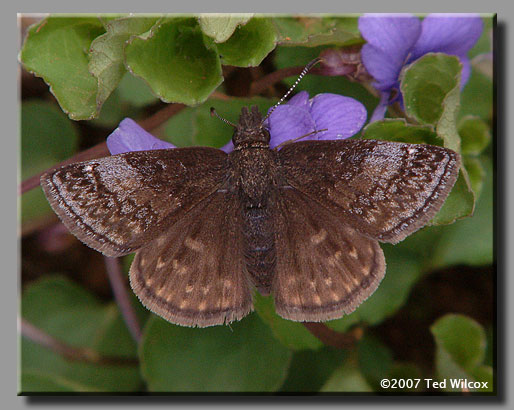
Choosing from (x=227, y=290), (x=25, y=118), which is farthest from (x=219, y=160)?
(x=25, y=118)

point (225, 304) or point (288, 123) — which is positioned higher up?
point (288, 123)

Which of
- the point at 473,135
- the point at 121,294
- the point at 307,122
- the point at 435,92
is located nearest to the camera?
the point at 307,122

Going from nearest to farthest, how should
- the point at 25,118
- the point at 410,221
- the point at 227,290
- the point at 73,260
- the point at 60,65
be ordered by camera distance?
the point at 410,221 → the point at 227,290 → the point at 60,65 → the point at 25,118 → the point at 73,260

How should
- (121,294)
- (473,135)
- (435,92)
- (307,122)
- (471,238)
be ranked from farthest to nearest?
(121,294) < (471,238) < (473,135) < (435,92) < (307,122)

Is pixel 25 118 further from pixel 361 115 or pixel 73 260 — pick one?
pixel 361 115

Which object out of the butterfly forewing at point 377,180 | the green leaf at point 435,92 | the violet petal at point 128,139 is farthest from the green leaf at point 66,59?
the green leaf at point 435,92

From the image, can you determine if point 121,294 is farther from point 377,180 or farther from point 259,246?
point 377,180

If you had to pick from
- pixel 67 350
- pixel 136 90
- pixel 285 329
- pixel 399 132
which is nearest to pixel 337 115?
pixel 399 132
